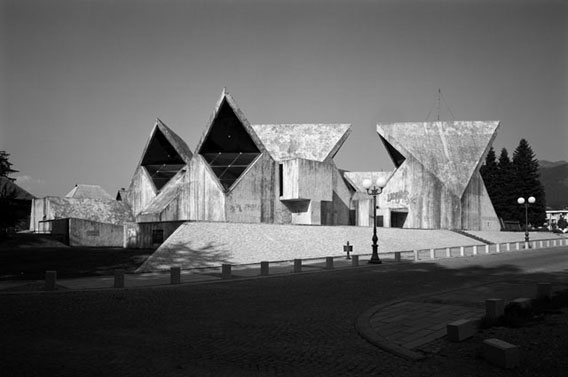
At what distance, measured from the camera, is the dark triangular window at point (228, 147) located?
1478 inches

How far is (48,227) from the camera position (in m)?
40.7

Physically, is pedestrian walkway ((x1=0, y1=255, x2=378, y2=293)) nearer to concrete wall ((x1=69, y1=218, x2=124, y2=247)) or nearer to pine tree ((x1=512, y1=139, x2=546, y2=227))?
concrete wall ((x1=69, y1=218, x2=124, y2=247))

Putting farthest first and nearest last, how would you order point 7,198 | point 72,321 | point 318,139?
1. point 318,139
2. point 7,198
3. point 72,321

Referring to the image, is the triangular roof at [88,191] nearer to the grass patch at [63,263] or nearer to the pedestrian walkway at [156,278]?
the grass patch at [63,263]

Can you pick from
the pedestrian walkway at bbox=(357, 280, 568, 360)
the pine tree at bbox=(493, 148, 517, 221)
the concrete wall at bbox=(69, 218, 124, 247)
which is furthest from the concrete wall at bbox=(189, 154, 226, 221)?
the pine tree at bbox=(493, 148, 517, 221)

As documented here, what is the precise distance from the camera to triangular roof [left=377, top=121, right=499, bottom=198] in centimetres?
5162

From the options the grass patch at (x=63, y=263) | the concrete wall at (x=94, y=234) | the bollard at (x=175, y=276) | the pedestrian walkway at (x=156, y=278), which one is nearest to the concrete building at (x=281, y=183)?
the concrete wall at (x=94, y=234)

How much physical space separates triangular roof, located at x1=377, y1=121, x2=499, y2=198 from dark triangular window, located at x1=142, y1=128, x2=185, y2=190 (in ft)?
71.4

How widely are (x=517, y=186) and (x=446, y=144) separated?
27.1m

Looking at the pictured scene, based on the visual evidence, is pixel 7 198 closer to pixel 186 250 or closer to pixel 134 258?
pixel 134 258

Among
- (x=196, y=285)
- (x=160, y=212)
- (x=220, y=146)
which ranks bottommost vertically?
(x=196, y=285)

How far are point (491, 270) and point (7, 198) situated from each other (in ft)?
65.5

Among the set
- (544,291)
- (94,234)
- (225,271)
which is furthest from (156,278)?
(94,234)

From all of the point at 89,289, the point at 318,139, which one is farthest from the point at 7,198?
the point at 318,139
